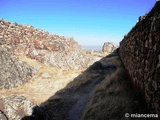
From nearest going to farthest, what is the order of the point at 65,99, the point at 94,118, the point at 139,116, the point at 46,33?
the point at 139,116 → the point at 94,118 → the point at 65,99 → the point at 46,33

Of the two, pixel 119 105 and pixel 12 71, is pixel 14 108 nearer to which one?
pixel 119 105

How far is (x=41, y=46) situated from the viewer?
987 inches

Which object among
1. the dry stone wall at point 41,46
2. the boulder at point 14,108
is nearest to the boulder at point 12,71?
the dry stone wall at point 41,46

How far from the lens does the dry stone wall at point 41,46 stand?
23.1 metres

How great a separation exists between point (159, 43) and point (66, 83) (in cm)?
1394

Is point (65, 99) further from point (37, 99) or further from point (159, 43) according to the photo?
point (159, 43)

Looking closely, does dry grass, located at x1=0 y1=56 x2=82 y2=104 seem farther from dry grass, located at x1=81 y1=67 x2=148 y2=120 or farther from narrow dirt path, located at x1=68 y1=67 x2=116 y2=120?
dry grass, located at x1=81 y1=67 x2=148 y2=120

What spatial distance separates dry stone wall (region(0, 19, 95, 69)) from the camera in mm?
23062

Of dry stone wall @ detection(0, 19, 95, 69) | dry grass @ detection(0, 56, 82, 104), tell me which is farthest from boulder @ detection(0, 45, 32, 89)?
dry stone wall @ detection(0, 19, 95, 69)

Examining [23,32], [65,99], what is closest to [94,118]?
[65,99]

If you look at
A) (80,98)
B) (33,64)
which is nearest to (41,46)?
(33,64)

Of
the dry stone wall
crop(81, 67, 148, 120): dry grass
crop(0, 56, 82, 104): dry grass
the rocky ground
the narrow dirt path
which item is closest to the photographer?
crop(81, 67, 148, 120): dry grass

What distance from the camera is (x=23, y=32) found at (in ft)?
81.9

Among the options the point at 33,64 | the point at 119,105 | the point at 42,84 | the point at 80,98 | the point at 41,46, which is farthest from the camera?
the point at 41,46
